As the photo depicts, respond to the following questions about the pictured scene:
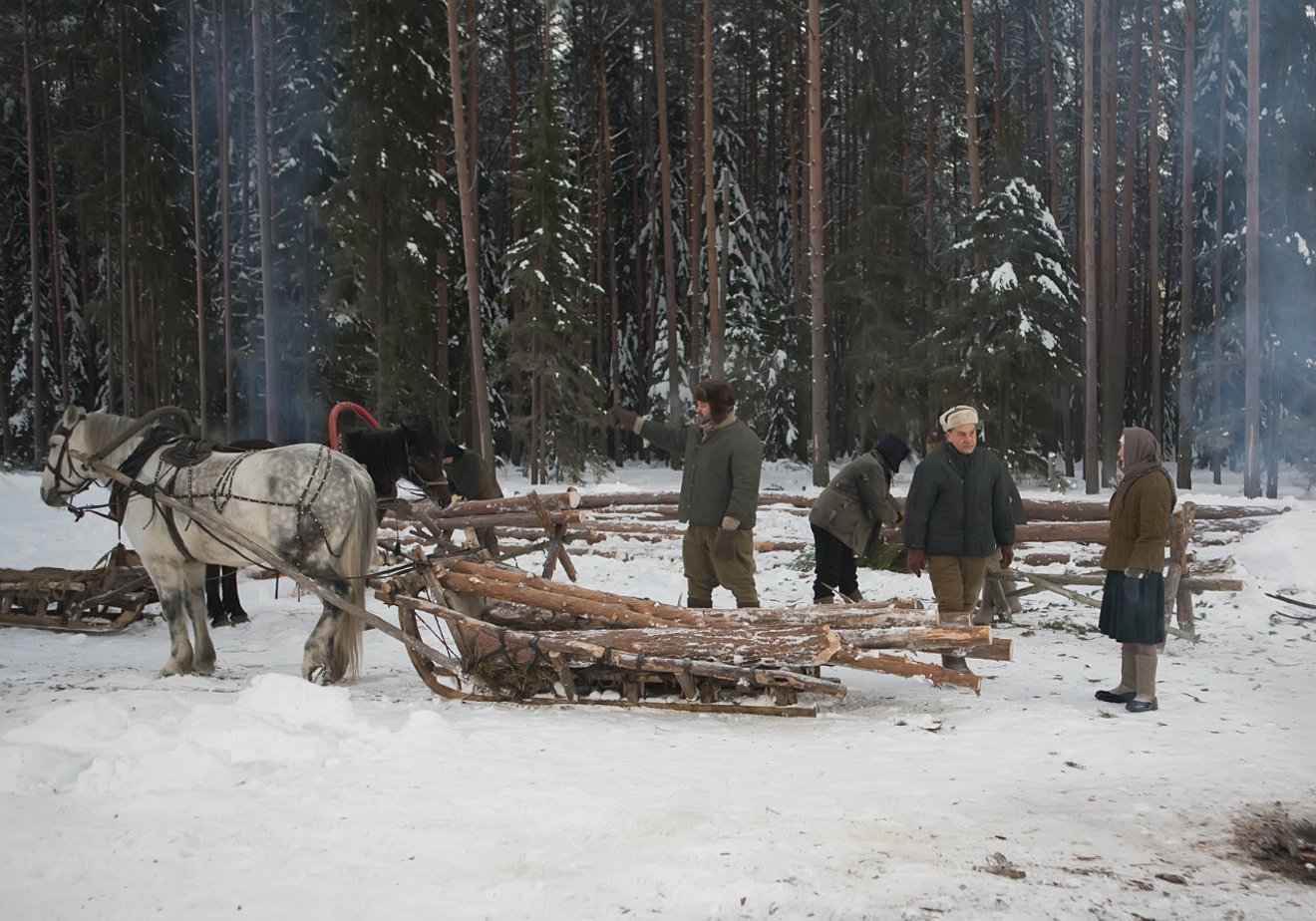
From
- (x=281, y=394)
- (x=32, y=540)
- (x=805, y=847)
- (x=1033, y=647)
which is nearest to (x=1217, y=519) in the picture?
(x=1033, y=647)

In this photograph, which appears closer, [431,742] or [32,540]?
[431,742]

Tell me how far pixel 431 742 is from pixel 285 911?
5.89ft

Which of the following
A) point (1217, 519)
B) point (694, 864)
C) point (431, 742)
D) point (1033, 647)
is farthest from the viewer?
point (1217, 519)

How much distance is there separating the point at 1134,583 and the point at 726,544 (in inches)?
105

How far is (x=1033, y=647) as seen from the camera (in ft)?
26.7

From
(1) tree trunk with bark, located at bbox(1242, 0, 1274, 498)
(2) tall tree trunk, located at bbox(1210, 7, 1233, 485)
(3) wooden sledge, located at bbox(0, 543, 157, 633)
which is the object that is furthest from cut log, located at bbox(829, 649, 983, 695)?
(2) tall tree trunk, located at bbox(1210, 7, 1233, 485)

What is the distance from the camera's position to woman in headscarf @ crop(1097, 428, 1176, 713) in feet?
19.6

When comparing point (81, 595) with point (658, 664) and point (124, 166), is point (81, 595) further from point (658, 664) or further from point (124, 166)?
point (124, 166)

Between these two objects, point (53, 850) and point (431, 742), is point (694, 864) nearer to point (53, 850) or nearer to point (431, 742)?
point (431, 742)

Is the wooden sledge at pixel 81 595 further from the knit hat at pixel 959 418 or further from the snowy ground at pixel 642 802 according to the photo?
the knit hat at pixel 959 418

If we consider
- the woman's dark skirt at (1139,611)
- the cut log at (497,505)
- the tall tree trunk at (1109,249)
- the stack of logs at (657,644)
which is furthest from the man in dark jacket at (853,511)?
the tall tree trunk at (1109,249)

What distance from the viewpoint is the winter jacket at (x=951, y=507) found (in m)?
6.62

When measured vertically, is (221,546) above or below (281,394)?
below

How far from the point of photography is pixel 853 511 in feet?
26.9
